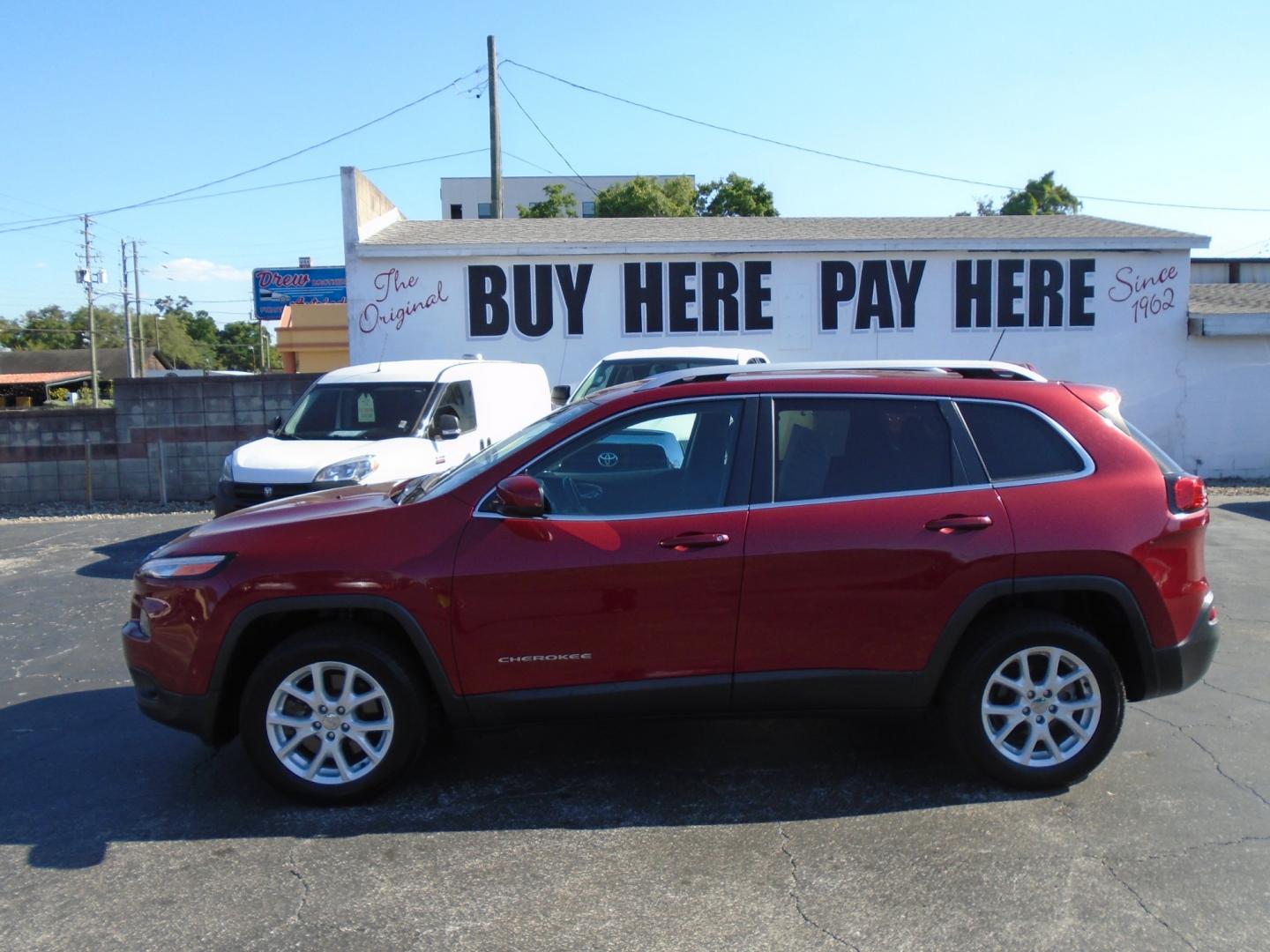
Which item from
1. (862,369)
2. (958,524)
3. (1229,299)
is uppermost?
(1229,299)

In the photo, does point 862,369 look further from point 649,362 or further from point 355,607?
point 649,362

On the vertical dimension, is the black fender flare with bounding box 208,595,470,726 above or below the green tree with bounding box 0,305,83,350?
below

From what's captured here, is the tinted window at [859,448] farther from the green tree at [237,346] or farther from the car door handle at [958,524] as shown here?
the green tree at [237,346]

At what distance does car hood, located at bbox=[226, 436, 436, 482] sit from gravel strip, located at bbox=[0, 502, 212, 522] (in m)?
4.62

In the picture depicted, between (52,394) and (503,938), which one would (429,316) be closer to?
(503,938)

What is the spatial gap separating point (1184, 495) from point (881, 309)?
12.3 m

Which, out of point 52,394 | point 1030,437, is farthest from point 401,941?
point 52,394

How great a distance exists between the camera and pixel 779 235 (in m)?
16.8

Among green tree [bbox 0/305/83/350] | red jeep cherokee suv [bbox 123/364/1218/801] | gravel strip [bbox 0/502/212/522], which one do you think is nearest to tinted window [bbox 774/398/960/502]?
red jeep cherokee suv [bbox 123/364/1218/801]

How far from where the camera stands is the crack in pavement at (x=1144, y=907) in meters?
3.29

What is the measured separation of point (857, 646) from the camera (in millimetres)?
4230

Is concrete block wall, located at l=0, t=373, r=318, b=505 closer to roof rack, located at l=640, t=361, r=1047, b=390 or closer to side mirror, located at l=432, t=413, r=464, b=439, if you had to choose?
side mirror, located at l=432, t=413, r=464, b=439

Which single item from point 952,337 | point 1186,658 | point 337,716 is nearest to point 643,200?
point 952,337

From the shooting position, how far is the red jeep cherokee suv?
4.16m
